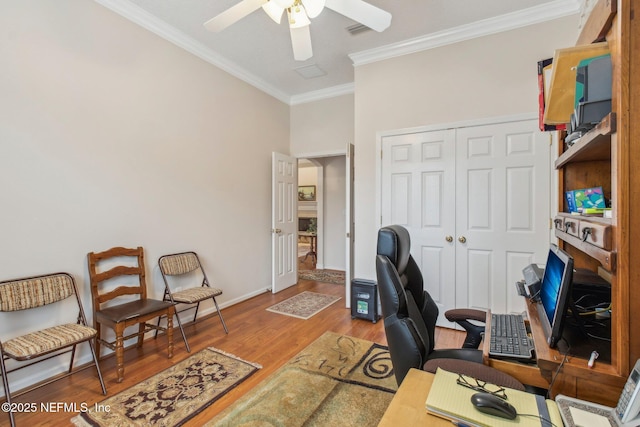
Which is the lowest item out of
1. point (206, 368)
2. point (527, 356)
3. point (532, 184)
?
point (206, 368)

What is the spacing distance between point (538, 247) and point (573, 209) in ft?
5.19

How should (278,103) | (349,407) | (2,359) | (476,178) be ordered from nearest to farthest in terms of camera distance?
(2,359)
(349,407)
(476,178)
(278,103)

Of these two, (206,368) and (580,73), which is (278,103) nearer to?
(206,368)

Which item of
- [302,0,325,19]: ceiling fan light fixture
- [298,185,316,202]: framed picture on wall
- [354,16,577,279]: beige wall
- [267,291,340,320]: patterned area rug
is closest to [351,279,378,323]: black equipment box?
[354,16,577,279]: beige wall

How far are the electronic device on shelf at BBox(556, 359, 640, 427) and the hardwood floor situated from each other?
183 centimetres

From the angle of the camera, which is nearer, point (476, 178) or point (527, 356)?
point (527, 356)

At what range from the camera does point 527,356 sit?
1.13 metres

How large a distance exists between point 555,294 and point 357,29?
2.91 metres

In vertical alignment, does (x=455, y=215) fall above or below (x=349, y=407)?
above

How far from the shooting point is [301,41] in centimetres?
212

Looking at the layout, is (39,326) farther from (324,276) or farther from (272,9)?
(324,276)

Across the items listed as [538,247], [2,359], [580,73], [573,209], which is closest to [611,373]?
[573,209]

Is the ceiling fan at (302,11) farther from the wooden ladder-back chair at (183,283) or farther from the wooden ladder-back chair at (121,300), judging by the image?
the wooden ladder-back chair at (183,283)

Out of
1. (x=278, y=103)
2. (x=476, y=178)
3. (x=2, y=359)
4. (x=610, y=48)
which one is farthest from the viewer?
(x=278, y=103)
